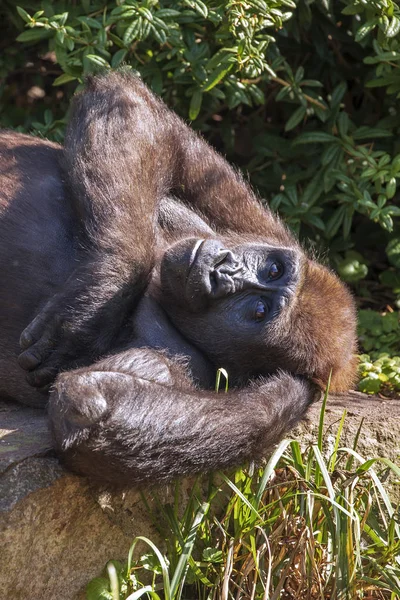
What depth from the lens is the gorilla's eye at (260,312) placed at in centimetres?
306

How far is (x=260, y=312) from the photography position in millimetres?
3061

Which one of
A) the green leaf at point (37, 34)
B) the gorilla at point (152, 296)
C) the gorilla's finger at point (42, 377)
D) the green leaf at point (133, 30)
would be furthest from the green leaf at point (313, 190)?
the gorilla's finger at point (42, 377)

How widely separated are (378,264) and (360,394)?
1579mm

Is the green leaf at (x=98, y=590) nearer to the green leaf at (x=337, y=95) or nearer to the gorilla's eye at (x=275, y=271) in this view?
the gorilla's eye at (x=275, y=271)

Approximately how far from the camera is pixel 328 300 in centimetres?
322

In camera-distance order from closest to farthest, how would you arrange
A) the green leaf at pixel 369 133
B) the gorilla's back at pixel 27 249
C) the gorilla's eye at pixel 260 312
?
the gorilla's eye at pixel 260 312
the gorilla's back at pixel 27 249
the green leaf at pixel 369 133

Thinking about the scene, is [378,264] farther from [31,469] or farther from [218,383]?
[31,469]

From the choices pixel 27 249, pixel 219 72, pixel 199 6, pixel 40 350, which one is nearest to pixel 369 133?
pixel 219 72

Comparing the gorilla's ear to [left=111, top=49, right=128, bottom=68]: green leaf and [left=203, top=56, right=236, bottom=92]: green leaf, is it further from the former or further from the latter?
[left=111, top=49, right=128, bottom=68]: green leaf

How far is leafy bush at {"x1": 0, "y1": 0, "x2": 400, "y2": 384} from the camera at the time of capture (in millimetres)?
3824

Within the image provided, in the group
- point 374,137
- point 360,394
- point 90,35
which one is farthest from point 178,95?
point 360,394

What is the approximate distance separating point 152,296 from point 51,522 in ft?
3.05

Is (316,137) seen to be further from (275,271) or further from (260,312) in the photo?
(260,312)

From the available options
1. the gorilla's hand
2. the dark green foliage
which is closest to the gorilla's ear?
the gorilla's hand
